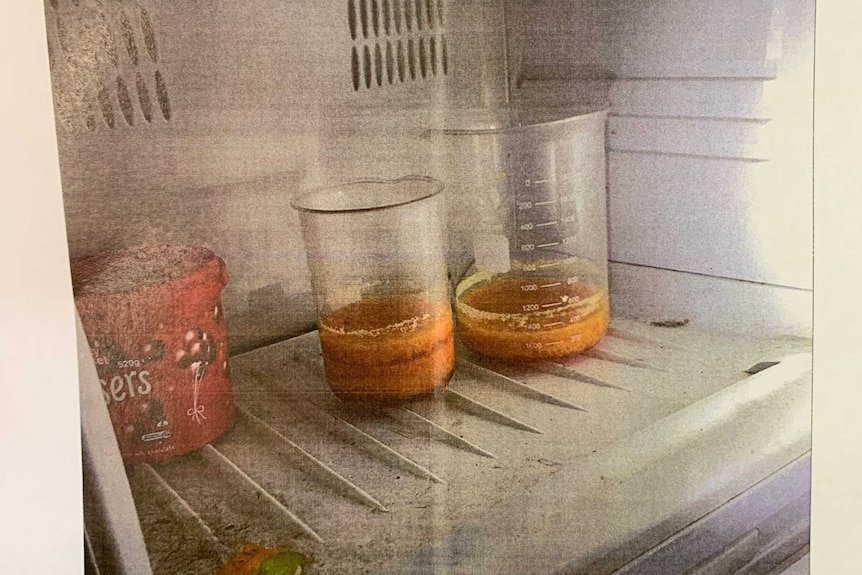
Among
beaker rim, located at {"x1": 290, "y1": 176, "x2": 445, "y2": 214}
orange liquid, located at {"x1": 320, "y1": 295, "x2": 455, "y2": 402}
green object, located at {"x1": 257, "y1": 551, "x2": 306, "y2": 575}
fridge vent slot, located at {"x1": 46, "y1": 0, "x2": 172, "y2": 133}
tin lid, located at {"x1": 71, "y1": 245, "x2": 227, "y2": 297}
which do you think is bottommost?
green object, located at {"x1": 257, "y1": 551, "x2": 306, "y2": 575}

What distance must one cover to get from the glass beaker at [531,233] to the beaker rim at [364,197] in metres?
Answer: 0.02

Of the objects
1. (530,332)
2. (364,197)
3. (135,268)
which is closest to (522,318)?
(530,332)

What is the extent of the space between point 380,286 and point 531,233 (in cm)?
11

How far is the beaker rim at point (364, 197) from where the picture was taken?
0.51 meters

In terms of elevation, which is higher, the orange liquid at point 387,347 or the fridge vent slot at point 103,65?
the fridge vent slot at point 103,65

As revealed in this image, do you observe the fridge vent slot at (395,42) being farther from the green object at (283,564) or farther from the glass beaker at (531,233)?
the green object at (283,564)

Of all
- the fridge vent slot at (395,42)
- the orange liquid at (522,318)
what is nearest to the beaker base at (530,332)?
the orange liquid at (522,318)

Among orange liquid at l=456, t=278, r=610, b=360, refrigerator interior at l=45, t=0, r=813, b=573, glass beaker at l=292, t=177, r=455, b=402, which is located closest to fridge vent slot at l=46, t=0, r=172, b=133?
refrigerator interior at l=45, t=0, r=813, b=573

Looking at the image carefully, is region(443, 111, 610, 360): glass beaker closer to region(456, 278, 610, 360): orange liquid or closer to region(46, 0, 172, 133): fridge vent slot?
region(456, 278, 610, 360): orange liquid

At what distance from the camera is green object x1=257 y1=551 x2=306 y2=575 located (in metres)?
0.50

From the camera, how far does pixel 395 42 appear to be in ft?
1.67

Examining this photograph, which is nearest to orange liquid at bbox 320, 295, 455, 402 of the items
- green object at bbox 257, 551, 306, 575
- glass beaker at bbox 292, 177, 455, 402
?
glass beaker at bbox 292, 177, 455, 402

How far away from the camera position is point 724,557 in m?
0.56

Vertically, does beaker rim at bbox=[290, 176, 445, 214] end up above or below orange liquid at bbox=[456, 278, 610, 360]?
above
